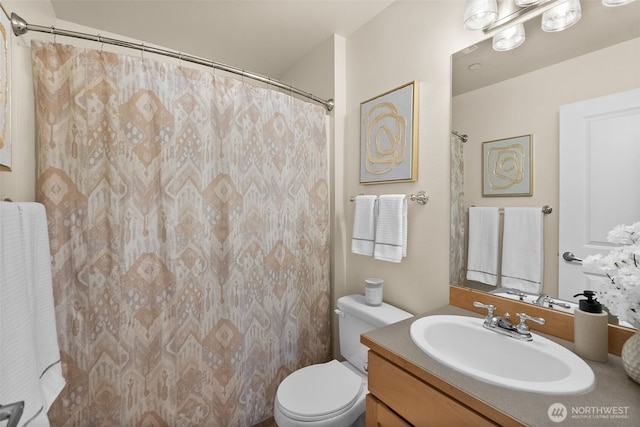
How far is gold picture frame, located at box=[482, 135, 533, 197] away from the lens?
1.05m

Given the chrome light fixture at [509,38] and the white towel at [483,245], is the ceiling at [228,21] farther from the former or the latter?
the white towel at [483,245]

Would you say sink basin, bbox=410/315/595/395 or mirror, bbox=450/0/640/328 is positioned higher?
mirror, bbox=450/0/640/328

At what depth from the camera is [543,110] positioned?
1.01 meters

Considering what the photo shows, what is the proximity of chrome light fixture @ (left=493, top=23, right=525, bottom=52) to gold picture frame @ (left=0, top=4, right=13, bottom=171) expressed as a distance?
1.85 metres

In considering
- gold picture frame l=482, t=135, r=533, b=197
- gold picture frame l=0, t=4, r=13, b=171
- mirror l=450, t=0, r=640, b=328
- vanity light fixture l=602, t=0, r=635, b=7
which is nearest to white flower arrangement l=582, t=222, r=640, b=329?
mirror l=450, t=0, r=640, b=328

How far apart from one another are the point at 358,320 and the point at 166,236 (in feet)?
3.68

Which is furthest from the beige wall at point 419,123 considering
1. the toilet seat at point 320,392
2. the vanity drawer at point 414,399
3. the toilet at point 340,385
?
the vanity drawer at point 414,399

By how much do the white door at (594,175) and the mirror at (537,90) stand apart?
0.03 metres

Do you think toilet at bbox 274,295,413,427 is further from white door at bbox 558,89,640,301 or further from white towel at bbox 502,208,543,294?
white door at bbox 558,89,640,301

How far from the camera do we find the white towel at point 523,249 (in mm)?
1031

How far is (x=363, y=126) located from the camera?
174 cm

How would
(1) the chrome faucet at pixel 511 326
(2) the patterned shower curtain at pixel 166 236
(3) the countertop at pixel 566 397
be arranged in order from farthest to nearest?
(2) the patterned shower curtain at pixel 166 236
(1) the chrome faucet at pixel 511 326
(3) the countertop at pixel 566 397

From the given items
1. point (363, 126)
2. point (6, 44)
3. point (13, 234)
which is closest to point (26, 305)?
point (13, 234)

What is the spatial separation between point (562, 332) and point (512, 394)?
0.48 metres
